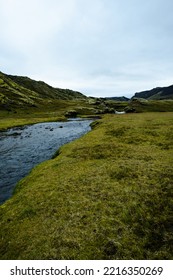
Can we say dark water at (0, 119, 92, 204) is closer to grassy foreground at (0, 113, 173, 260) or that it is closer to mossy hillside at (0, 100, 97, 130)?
grassy foreground at (0, 113, 173, 260)

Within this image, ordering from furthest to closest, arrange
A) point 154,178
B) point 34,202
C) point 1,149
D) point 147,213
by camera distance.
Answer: point 1,149, point 154,178, point 34,202, point 147,213

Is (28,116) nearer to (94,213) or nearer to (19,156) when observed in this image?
(19,156)

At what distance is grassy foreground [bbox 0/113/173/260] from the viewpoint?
47.9 ft

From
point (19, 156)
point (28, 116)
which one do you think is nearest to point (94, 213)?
point (19, 156)

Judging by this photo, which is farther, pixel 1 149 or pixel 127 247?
pixel 1 149

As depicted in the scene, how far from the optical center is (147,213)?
58.6 ft

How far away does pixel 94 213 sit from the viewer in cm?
1805

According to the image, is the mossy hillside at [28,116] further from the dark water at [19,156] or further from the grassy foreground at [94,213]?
the grassy foreground at [94,213]

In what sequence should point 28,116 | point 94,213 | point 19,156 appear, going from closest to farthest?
point 94,213, point 19,156, point 28,116

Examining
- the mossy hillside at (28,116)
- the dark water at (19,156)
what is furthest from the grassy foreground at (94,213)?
the mossy hillside at (28,116)
